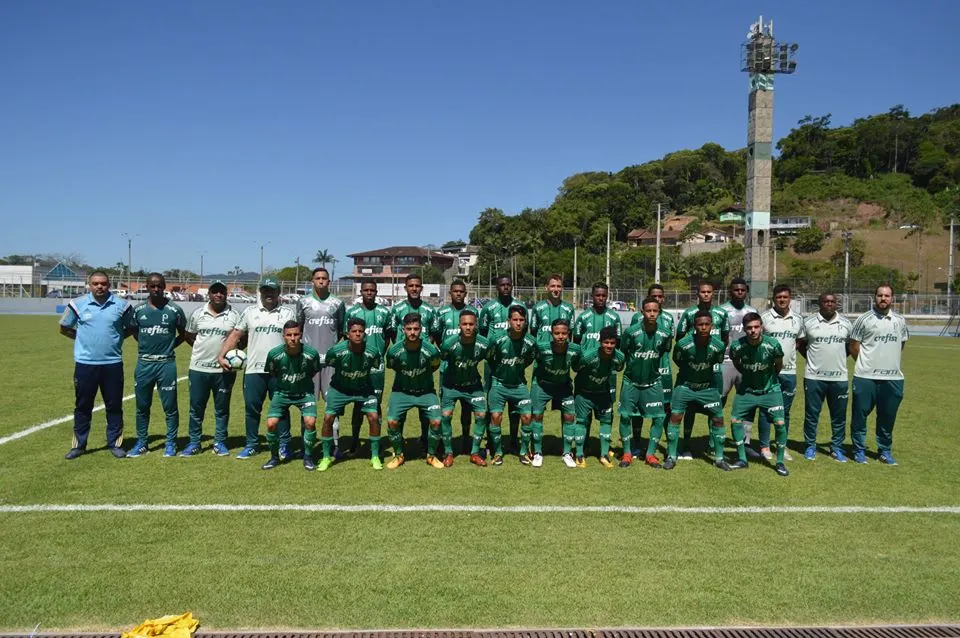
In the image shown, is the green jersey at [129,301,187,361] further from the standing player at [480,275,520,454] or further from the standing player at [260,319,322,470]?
the standing player at [480,275,520,454]

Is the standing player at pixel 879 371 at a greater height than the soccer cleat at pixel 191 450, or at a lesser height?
greater

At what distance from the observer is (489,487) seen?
610cm

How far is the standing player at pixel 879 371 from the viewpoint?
7160 millimetres

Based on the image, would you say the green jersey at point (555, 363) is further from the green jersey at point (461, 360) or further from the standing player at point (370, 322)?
the standing player at point (370, 322)

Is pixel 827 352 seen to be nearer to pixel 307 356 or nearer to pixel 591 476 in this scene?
pixel 591 476

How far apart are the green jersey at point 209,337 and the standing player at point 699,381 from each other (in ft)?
15.9

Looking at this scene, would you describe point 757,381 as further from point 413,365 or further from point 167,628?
point 167,628

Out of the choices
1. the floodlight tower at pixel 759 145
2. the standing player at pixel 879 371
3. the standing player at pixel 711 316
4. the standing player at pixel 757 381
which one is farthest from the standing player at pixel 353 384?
the floodlight tower at pixel 759 145

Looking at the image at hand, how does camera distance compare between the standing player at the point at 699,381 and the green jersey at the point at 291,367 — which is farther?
the standing player at the point at 699,381

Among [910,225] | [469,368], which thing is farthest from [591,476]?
[910,225]

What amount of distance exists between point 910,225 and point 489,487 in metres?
103

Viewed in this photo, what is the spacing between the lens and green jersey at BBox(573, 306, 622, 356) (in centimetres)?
749

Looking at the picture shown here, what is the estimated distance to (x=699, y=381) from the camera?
696cm

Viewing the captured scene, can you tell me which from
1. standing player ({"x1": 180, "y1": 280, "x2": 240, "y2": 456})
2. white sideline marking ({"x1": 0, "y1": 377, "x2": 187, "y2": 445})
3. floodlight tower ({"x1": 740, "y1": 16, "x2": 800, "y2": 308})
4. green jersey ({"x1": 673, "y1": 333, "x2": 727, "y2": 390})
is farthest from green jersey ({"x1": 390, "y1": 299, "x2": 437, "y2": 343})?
floodlight tower ({"x1": 740, "y1": 16, "x2": 800, "y2": 308})
